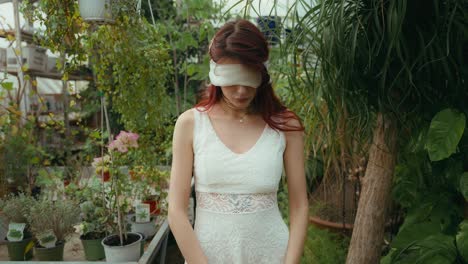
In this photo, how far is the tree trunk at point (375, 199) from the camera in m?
1.51

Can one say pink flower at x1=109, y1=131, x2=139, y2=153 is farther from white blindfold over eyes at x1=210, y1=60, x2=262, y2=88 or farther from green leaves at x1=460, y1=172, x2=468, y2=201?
green leaves at x1=460, y1=172, x2=468, y2=201

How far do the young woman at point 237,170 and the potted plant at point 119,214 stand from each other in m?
0.95

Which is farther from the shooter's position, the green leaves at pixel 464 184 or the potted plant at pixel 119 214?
the potted plant at pixel 119 214

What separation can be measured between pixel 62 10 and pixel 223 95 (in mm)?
1168

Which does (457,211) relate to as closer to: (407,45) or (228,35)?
(407,45)

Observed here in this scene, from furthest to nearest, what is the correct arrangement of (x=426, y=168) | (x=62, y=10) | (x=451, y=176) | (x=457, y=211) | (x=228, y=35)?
(x=62, y=10) < (x=426, y=168) < (x=457, y=211) < (x=451, y=176) < (x=228, y=35)

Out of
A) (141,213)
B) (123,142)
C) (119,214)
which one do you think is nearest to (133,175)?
(141,213)

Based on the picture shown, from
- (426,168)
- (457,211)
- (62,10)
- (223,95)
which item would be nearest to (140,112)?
(62,10)

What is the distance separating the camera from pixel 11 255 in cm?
211

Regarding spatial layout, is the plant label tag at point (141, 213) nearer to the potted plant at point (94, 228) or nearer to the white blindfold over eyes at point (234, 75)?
the potted plant at point (94, 228)

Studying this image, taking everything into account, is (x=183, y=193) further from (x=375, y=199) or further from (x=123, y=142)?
(x=123, y=142)

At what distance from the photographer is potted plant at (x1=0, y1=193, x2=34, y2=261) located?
2.08m

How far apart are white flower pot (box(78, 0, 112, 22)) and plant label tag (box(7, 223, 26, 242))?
3.89 feet

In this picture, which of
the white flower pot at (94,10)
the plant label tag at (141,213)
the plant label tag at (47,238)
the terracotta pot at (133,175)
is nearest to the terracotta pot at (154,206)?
the terracotta pot at (133,175)
